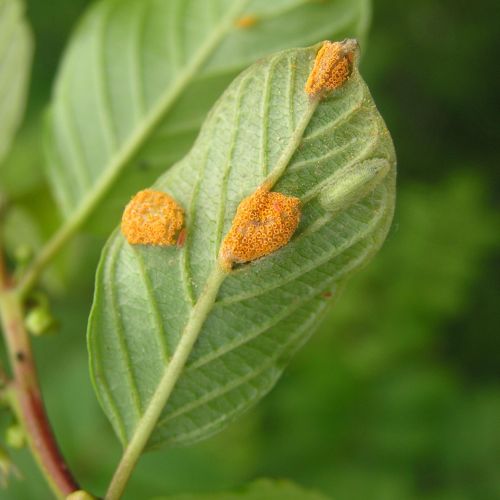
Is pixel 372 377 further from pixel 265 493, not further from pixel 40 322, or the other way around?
pixel 40 322

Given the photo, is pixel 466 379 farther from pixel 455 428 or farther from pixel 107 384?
pixel 107 384

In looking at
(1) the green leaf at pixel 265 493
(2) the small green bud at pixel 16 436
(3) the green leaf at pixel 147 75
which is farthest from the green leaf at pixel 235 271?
(3) the green leaf at pixel 147 75

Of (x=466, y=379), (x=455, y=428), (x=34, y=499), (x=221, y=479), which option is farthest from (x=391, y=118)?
(x=34, y=499)

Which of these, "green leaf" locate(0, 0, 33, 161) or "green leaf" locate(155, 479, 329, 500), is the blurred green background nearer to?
"green leaf" locate(0, 0, 33, 161)

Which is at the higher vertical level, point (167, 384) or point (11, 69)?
point (11, 69)

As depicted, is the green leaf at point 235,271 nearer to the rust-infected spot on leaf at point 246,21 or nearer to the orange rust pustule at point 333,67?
the orange rust pustule at point 333,67

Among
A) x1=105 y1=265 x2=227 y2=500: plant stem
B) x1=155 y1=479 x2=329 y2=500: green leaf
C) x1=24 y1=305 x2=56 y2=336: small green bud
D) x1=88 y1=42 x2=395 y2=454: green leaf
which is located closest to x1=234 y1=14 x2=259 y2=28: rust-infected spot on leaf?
x1=88 y1=42 x2=395 y2=454: green leaf

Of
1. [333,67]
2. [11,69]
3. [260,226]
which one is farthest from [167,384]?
[11,69]
